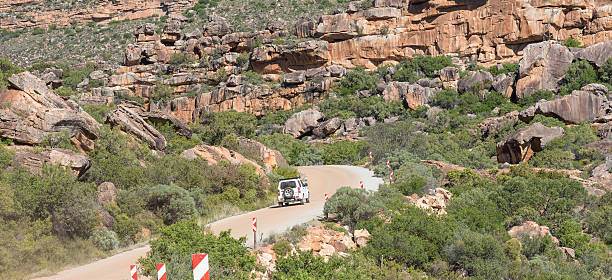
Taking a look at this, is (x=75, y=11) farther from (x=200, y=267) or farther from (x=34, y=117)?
(x=200, y=267)

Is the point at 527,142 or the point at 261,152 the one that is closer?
the point at 261,152

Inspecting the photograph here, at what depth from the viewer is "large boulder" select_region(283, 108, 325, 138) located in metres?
68.8

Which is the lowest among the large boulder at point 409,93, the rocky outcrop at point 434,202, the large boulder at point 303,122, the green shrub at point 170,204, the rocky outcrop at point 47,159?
the large boulder at point 303,122

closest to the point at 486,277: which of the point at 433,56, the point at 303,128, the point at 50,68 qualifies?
the point at 303,128

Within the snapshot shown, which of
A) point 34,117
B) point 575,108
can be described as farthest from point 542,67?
point 34,117

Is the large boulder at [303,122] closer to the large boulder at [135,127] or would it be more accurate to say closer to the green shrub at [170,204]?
the large boulder at [135,127]

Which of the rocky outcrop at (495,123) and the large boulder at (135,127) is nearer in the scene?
the large boulder at (135,127)

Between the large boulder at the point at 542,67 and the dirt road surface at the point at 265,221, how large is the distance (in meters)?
33.3

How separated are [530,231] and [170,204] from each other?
13.7 meters

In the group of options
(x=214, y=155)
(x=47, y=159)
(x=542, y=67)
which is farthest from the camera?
(x=542, y=67)

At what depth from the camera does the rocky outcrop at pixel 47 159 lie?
19.2 m

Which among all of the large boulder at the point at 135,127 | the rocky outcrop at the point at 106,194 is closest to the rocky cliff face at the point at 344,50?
the large boulder at the point at 135,127

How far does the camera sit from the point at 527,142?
41969 millimetres

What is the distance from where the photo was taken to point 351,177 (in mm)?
37406
